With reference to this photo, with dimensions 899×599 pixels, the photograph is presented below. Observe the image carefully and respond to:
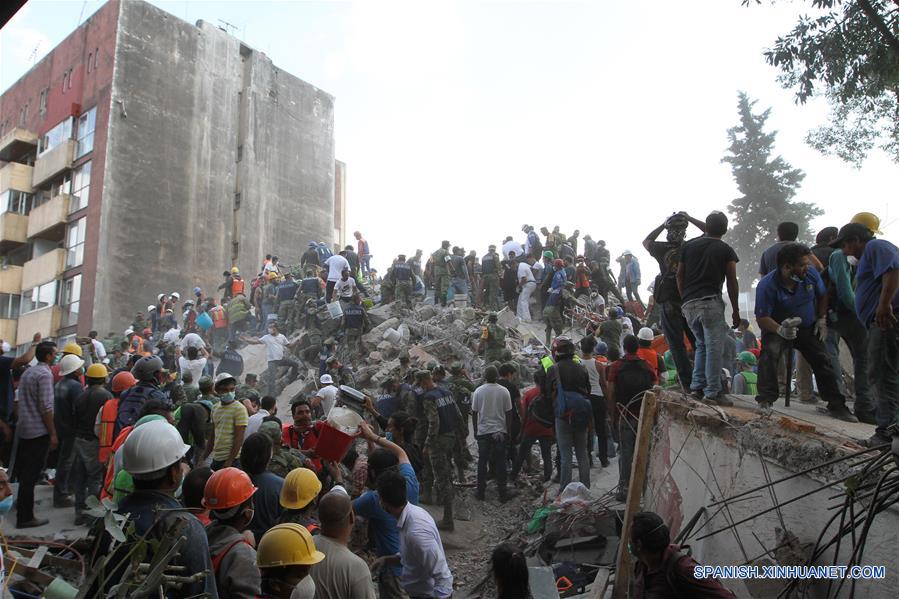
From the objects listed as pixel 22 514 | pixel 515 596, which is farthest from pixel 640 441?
pixel 22 514

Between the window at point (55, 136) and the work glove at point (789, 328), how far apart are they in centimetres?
3277

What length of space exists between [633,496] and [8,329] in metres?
33.4

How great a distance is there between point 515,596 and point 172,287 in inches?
1138

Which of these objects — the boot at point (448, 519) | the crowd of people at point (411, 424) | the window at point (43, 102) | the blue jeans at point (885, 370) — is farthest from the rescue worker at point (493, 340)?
the window at point (43, 102)

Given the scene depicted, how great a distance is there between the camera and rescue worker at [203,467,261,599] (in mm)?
2812

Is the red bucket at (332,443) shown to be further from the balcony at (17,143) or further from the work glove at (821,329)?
the balcony at (17,143)

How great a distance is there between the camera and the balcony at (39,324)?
27609mm

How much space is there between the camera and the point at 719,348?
5461 mm

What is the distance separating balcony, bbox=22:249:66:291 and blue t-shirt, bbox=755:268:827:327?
3074 cm

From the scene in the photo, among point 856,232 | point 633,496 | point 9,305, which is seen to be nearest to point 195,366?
point 633,496

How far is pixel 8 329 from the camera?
1155 inches

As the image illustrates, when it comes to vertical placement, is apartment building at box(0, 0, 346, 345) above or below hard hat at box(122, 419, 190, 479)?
above

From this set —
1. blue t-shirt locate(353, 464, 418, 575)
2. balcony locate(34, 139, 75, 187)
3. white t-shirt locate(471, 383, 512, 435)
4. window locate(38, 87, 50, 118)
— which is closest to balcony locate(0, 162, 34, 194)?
balcony locate(34, 139, 75, 187)

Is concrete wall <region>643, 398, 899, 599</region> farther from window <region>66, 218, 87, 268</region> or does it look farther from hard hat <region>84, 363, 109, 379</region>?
window <region>66, 218, 87, 268</region>
